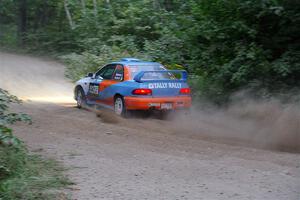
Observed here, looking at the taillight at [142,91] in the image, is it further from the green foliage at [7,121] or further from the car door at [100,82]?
the green foliage at [7,121]

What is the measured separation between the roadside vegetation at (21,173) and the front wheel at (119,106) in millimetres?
5610

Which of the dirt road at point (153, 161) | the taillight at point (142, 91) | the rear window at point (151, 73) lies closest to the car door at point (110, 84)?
the rear window at point (151, 73)

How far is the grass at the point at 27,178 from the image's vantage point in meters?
6.14

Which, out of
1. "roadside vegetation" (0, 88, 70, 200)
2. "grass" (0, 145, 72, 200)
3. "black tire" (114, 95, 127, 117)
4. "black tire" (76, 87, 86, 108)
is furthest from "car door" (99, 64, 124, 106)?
"grass" (0, 145, 72, 200)

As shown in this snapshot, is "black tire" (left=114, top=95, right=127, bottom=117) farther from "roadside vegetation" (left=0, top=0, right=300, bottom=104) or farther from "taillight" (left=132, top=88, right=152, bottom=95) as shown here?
"roadside vegetation" (left=0, top=0, right=300, bottom=104)

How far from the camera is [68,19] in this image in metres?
36.8

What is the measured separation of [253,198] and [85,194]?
82.5 inches

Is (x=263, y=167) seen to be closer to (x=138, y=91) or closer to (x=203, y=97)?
(x=138, y=91)

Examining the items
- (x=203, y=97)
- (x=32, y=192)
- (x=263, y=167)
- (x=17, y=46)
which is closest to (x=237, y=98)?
(x=203, y=97)

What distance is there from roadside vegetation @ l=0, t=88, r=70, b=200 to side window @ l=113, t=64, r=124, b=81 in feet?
20.3

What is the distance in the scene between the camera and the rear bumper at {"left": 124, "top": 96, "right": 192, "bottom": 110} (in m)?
13.1

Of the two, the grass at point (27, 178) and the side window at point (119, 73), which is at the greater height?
the side window at point (119, 73)

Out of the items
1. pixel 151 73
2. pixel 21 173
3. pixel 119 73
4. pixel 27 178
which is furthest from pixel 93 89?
pixel 27 178

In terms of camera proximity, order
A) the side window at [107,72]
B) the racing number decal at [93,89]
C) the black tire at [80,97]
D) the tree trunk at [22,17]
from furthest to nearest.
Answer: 1. the tree trunk at [22,17]
2. the black tire at [80,97]
3. the racing number decal at [93,89]
4. the side window at [107,72]
